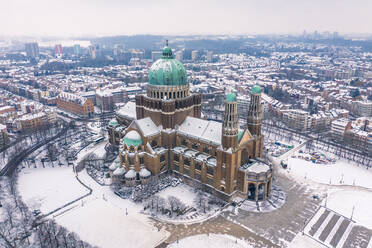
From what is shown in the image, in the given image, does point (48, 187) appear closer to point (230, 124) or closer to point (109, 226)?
point (109, 226)

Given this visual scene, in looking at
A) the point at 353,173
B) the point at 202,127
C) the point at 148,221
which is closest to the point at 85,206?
the point at 148,221

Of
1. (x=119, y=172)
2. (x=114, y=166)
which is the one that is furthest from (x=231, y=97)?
(x=114, y=166)

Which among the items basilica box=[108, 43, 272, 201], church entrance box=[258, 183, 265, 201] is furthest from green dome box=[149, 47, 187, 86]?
church entrance box=[258, 183, 265, 201]

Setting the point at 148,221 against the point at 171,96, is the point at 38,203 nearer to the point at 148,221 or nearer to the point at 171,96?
the point at 148,221

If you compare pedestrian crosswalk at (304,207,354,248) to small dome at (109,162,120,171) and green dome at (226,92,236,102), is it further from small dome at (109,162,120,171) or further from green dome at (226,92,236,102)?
small dome at (109,162,120,171)

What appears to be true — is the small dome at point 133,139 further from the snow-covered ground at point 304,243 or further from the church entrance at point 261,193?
the snow-covered ground at point 304,243

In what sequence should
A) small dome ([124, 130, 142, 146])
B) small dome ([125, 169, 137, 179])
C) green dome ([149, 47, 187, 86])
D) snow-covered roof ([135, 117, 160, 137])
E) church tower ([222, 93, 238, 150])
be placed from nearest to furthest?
church tower ([222, 93, 238, 150]) → small dome ([125, 169, 137, 179]) → small dome ([124, 130, 142, 146]) → snow-covered roof ([135, 117, 160, 137]) → green dome ([149, 47, 187, 86])
